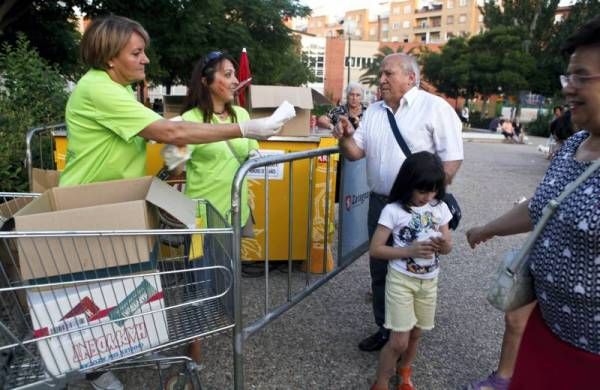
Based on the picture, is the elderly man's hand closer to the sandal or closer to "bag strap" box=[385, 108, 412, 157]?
"bag strap" box=[385, 108, 412, 157]

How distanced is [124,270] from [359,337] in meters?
2.06

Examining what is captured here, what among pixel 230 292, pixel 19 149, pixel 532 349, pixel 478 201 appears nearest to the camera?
pixel 532 349

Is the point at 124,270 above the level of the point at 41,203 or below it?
below

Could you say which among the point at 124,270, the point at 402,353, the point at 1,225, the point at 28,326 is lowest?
the point at 402,353

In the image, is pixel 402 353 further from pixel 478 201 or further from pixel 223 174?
pixel 478 201

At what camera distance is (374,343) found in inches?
128

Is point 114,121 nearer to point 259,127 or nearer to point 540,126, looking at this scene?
point 259,127

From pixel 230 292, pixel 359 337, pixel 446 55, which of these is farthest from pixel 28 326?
pixel 446 55

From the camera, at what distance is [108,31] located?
2242 millimetres

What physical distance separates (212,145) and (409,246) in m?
1.32

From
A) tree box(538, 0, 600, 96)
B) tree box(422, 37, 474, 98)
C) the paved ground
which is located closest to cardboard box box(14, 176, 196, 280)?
the paved ground

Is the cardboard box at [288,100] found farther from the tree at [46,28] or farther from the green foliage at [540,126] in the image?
the green foliage at [540,126]

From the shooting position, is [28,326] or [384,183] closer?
[28,326]

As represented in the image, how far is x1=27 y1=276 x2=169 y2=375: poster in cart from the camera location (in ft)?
5.84
